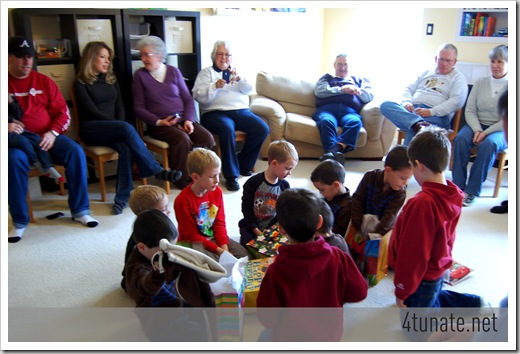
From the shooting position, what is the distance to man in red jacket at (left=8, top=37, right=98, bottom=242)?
2.91 m

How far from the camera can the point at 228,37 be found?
471 centimetres

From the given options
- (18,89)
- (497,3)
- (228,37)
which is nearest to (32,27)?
(18,89)

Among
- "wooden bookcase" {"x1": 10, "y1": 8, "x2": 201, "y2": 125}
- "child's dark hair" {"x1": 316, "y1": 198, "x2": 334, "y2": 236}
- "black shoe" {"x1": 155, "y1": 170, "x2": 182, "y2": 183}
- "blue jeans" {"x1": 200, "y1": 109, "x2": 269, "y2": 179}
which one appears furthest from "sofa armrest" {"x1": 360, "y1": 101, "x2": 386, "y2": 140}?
"child's dark hair" {"x1": 316, "y1": 198, "x2": 334, "y2": 236}

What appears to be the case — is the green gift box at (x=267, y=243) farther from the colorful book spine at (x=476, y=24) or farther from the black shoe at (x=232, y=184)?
the colorful book spine at (x=476, y=24)

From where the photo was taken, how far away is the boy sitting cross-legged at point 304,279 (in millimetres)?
1415

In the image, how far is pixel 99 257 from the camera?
2656 mm

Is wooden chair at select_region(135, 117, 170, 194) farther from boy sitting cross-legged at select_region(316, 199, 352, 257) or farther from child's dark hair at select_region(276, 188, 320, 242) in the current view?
child's dark hair at select_region(276, 188, 320, 242)

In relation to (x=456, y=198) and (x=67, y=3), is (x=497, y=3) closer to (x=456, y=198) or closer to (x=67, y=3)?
(x=456, y=198)

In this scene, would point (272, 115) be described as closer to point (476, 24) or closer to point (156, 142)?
point (156, 142)

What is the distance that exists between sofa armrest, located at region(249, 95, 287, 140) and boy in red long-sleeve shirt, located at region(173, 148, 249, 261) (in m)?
1.99

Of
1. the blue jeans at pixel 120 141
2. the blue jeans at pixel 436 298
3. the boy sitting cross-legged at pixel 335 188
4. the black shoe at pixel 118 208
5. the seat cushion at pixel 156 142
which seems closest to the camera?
the blue jeans at pixel 436 298

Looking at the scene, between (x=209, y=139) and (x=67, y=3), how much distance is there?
2.06m

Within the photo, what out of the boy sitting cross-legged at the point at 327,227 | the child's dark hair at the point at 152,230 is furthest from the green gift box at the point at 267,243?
the child's dark hair at the point at 152,230

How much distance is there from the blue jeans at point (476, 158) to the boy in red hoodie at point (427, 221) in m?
1.89
